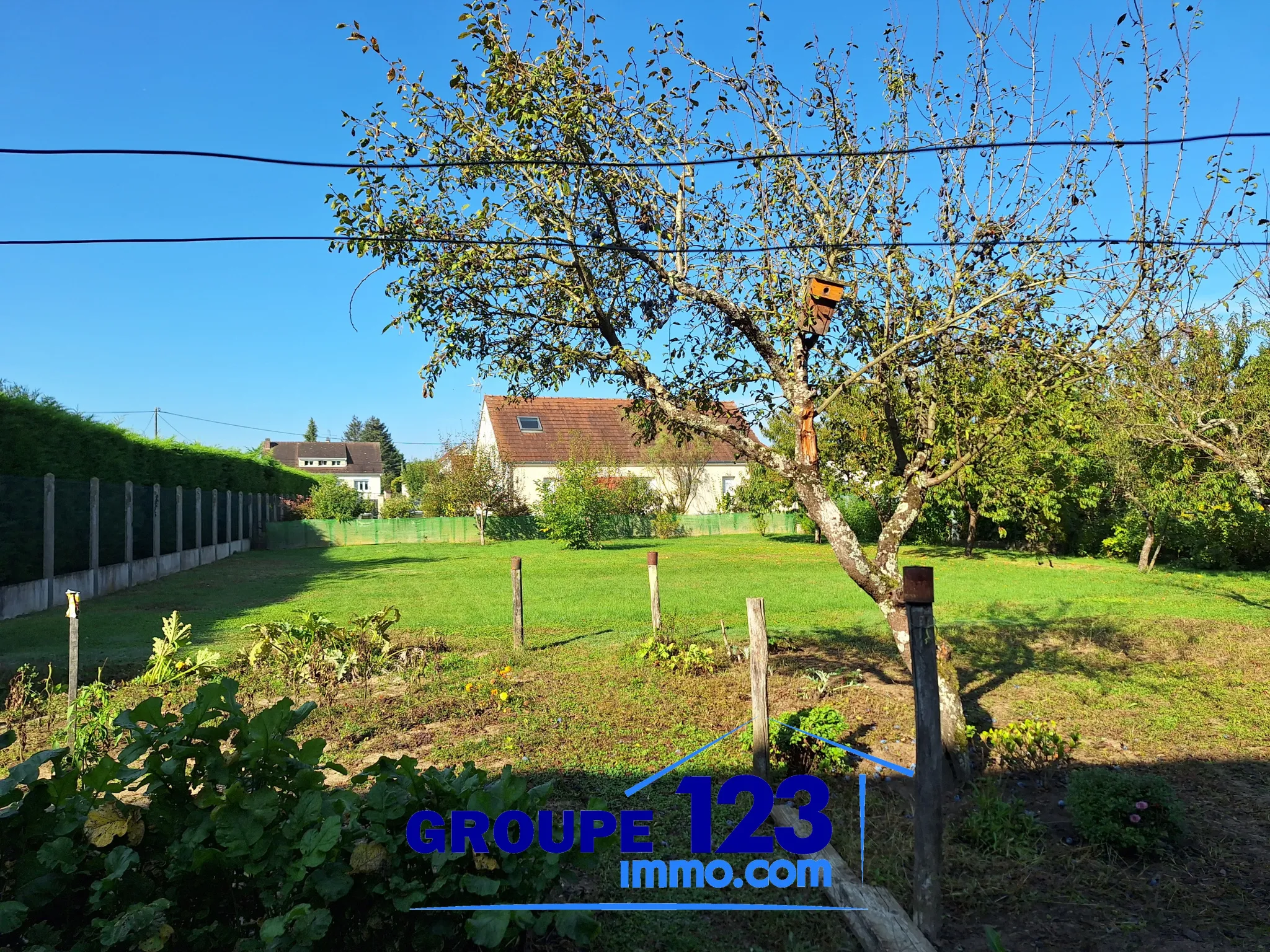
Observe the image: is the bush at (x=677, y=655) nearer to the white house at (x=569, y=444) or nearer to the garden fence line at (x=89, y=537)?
the garden fence line at (x=89, y=537)

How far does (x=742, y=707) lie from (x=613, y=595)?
888 centimetres

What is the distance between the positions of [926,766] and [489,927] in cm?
194

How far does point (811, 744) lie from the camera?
17.9 feet

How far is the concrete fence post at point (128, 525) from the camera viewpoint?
17.6 meters

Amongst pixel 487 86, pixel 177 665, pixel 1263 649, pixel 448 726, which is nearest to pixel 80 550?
pixel 177 665

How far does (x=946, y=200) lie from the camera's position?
6453 mm

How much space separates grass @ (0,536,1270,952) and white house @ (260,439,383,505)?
58.9 metres

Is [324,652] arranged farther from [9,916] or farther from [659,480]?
[659,480]

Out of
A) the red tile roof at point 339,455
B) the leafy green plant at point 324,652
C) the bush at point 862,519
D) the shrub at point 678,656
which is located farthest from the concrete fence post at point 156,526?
the red tile roof at point 339,455

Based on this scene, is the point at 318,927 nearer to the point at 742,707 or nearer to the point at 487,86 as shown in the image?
the point at 742,707

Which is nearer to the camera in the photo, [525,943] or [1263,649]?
[525,943]

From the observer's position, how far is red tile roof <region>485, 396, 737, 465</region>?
140ft

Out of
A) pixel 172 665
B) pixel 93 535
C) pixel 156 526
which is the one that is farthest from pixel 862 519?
pixel 172 665

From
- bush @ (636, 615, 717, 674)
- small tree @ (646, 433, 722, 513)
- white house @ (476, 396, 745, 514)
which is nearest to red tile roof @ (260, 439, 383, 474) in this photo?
white house @ (476, 396, 745, 514)
